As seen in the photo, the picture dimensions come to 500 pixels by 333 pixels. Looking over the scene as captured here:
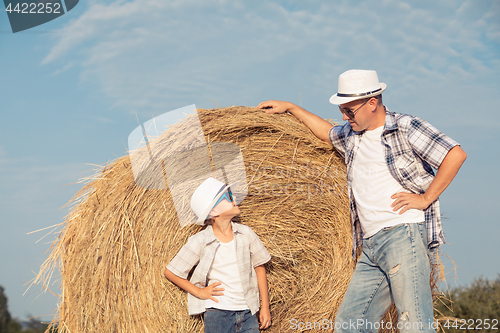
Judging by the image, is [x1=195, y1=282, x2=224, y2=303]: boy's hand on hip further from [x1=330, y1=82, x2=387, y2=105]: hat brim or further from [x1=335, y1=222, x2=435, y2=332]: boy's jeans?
[x1=330, y1=82, x2=387, y2=105]: hat brim

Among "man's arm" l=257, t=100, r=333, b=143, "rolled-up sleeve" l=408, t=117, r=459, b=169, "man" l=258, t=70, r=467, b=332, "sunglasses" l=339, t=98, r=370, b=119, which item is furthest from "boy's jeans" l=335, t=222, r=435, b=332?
"man's arm" l=257, t=100, r=333, b=143

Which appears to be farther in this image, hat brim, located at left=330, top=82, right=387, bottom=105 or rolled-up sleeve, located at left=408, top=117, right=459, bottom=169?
hat brim, located at left=330, top=82, right=387, bottom=105

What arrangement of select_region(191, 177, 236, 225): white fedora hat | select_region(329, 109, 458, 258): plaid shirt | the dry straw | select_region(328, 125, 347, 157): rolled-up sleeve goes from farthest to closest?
select_region(328, 125, 347, 157): rolled-up sleeve
the dry straw
select_region(191, 177, 236, 225): white fedora hat
select_region(329, 109, 458, 258): plaid shirt

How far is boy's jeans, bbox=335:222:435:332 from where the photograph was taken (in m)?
2.46

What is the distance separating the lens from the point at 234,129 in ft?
10.8

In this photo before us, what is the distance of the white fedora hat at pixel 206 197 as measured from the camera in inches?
111

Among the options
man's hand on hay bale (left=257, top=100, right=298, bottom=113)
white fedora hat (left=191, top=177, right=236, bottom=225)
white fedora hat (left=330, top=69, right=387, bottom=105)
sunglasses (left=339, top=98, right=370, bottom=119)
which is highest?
white fedora hat (left=330, top=69, right=387, bottom=105)

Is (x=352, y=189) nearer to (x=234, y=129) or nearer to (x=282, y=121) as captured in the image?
(x=282, y=121)

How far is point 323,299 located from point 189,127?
6.04 feet

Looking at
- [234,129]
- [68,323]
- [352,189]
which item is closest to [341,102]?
[352,189]

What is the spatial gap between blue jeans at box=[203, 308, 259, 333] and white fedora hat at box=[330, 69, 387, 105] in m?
1.69

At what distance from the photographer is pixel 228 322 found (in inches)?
113

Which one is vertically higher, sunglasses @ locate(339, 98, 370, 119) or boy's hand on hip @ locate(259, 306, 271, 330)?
sunglasses @ locate(339, 98, 370, 119)

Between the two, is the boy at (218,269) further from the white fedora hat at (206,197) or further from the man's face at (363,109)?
the man's face at (363,109)
